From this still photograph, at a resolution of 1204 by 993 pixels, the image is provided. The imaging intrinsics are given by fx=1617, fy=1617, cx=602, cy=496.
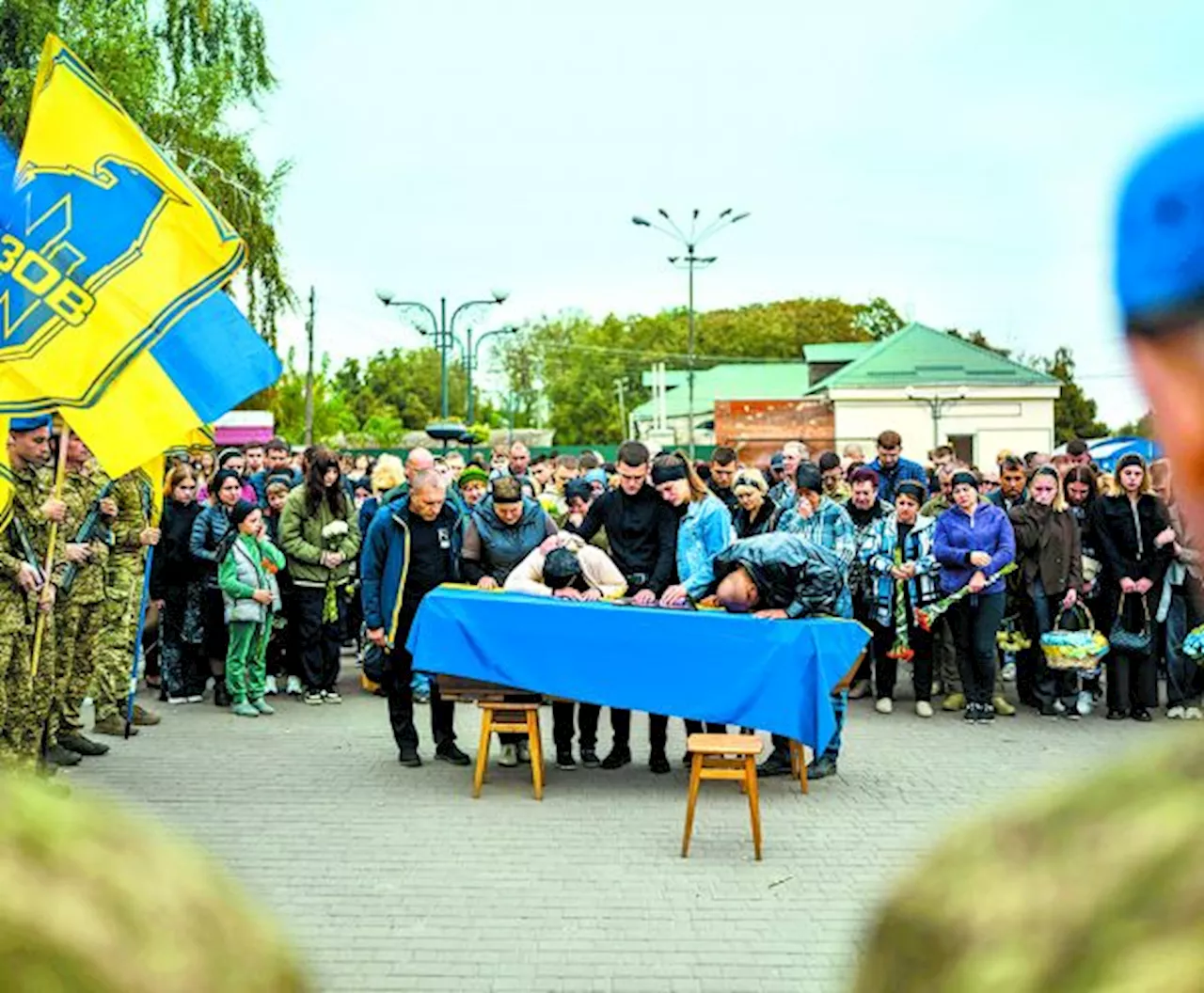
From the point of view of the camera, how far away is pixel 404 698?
34.5ft

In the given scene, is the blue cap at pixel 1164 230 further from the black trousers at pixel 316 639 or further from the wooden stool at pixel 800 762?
the black trousers at pixel 316 639

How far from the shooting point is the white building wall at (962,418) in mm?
68188

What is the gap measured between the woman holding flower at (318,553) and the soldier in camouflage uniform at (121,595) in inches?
75.0

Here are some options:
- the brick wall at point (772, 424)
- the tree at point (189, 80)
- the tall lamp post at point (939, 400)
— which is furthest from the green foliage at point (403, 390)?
the tree at point (189, 80)

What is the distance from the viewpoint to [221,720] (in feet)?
40.5

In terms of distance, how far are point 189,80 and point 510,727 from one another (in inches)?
850

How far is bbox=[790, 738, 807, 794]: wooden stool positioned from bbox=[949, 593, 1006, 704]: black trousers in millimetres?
2860

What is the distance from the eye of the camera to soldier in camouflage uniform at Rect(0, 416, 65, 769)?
8656 millimetres

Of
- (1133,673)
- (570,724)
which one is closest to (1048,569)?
(1133,673)

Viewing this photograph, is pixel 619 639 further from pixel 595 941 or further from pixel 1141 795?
pixel 1141 795

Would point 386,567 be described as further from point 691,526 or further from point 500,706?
point 691,526

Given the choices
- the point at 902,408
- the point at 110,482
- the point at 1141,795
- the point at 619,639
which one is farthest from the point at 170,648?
the point at 902,408

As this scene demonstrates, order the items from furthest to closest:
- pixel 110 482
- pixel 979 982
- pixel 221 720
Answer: pixel 221 720 < pixel 110 482 < pixel 979 982

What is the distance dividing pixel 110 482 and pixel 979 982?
10742mm
